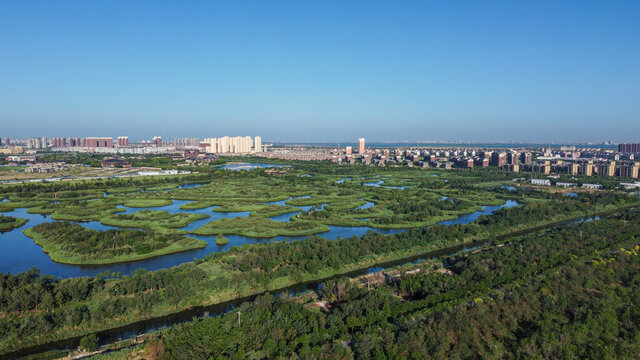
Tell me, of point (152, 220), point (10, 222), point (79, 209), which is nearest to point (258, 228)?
point (152, 220)

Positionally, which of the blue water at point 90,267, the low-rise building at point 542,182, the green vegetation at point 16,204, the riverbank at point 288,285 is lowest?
the riverbank at point 288,285

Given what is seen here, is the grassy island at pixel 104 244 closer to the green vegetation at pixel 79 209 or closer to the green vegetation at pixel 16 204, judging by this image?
the green vegetation at pixel 79 209

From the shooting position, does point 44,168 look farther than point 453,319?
Yes

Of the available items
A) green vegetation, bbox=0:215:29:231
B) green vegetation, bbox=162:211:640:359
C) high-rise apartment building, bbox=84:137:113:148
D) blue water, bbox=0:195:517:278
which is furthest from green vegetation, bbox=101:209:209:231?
high-rise apartment building, bbox=84:137:113:148

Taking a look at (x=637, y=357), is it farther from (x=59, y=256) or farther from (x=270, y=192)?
(x=270, y=192)

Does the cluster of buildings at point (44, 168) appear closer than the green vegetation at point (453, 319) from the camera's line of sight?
No

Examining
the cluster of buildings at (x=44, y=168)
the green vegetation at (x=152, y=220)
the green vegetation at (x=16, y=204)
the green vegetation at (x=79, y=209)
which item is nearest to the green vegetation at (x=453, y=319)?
the green vegetation at (x=152, y=220)

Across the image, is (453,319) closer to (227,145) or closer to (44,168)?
(44,168)
